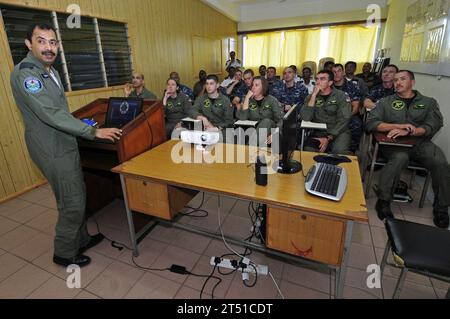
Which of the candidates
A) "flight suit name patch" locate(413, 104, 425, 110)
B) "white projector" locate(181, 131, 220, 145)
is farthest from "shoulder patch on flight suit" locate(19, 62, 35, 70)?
"flight suit name patch" locate(413, 104, 425, 110)

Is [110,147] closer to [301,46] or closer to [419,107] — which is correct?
[419,107]

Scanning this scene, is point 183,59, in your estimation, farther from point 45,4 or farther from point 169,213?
point 169,213

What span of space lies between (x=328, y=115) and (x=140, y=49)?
10.8 ft

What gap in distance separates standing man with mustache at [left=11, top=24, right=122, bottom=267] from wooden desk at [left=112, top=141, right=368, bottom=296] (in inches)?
13.0

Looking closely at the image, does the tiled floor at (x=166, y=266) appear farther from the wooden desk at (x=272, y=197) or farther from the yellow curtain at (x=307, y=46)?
the yellow curtain at (x=307, y=46)

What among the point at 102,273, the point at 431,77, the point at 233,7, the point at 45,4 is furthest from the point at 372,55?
the point at 102,273

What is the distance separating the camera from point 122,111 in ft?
6.81

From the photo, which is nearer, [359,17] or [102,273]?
[102,273]

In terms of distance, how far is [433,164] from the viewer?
2301 millimetres

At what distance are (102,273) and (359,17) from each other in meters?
8.59

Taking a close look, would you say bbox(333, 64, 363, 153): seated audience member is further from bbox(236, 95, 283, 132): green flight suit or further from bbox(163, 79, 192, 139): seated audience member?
bbox(163, 79, 192, 139): seated audience member

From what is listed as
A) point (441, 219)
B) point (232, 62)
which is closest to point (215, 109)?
point (441, 219)

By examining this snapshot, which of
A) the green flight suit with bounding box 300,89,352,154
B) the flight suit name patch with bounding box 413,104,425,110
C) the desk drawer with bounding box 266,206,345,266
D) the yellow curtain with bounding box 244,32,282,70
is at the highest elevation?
the yellow curtain with bounding box 244,32,282,70

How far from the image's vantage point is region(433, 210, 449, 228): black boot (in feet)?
7.23
